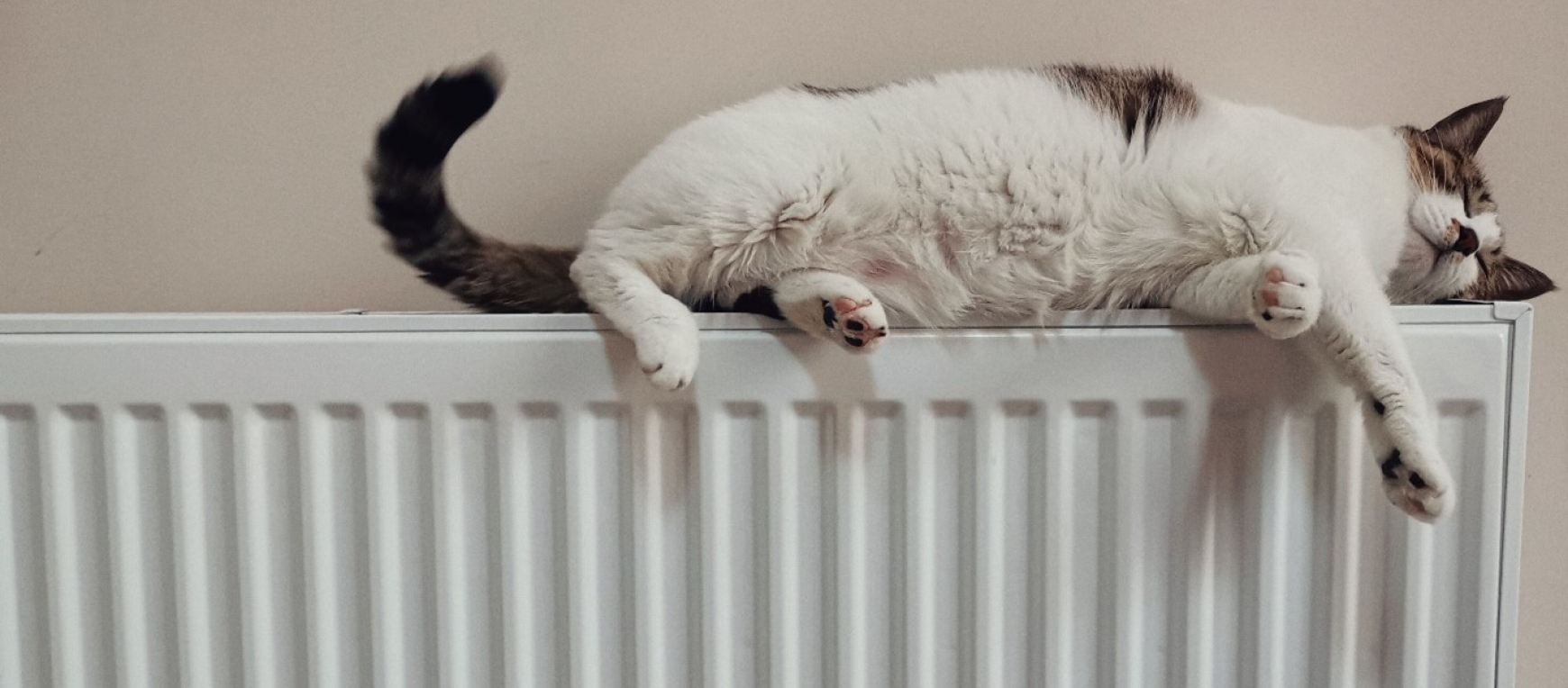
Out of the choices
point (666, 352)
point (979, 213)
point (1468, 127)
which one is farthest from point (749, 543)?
point (1468, 127)

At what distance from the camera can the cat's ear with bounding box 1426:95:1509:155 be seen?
2.97 ft

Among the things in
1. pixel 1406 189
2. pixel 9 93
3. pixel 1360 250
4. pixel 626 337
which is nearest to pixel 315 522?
pixel 626 337

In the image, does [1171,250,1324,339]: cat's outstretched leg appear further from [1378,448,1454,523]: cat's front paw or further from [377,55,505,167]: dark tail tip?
[377,55,505,167]: dark tail tip

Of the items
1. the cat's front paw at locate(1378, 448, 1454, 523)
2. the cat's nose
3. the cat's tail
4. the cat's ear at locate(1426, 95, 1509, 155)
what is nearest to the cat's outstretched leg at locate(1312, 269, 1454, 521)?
the cat's front paw at locate(1378, 448, 1454, 523)

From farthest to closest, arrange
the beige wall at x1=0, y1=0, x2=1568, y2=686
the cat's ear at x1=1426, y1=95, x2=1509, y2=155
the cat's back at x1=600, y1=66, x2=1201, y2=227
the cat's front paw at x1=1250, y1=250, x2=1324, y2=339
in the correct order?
the beige wall at x1=0, y1=0, x2=1568, y2=686
the cat's ear at x1=1426, y1=95, x2=1509, y2=155
the cat's back at x1=600, y1=66, x2=1201, y2=227
the cat's front paw at x1=1250, y1=250, x2=1324, y2=339

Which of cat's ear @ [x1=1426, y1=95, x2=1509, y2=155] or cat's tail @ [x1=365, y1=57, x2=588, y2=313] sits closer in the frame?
cat's tail @ [x1=365, y1=57, x2=588, y2=313]

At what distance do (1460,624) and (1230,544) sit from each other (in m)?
0.19

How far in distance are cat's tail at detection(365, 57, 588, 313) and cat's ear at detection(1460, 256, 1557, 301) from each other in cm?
88

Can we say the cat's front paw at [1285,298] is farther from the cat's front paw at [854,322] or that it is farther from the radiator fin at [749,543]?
the cat's front paw at [854,322]

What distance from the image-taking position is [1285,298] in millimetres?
675

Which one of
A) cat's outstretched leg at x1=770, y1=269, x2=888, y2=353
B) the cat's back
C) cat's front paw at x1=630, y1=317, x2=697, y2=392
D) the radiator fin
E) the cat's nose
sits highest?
the cat's back

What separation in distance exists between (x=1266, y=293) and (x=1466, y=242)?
313 millimetres

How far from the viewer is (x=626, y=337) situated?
722 mm

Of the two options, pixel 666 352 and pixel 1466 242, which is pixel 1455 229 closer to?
pixel 1466 242
